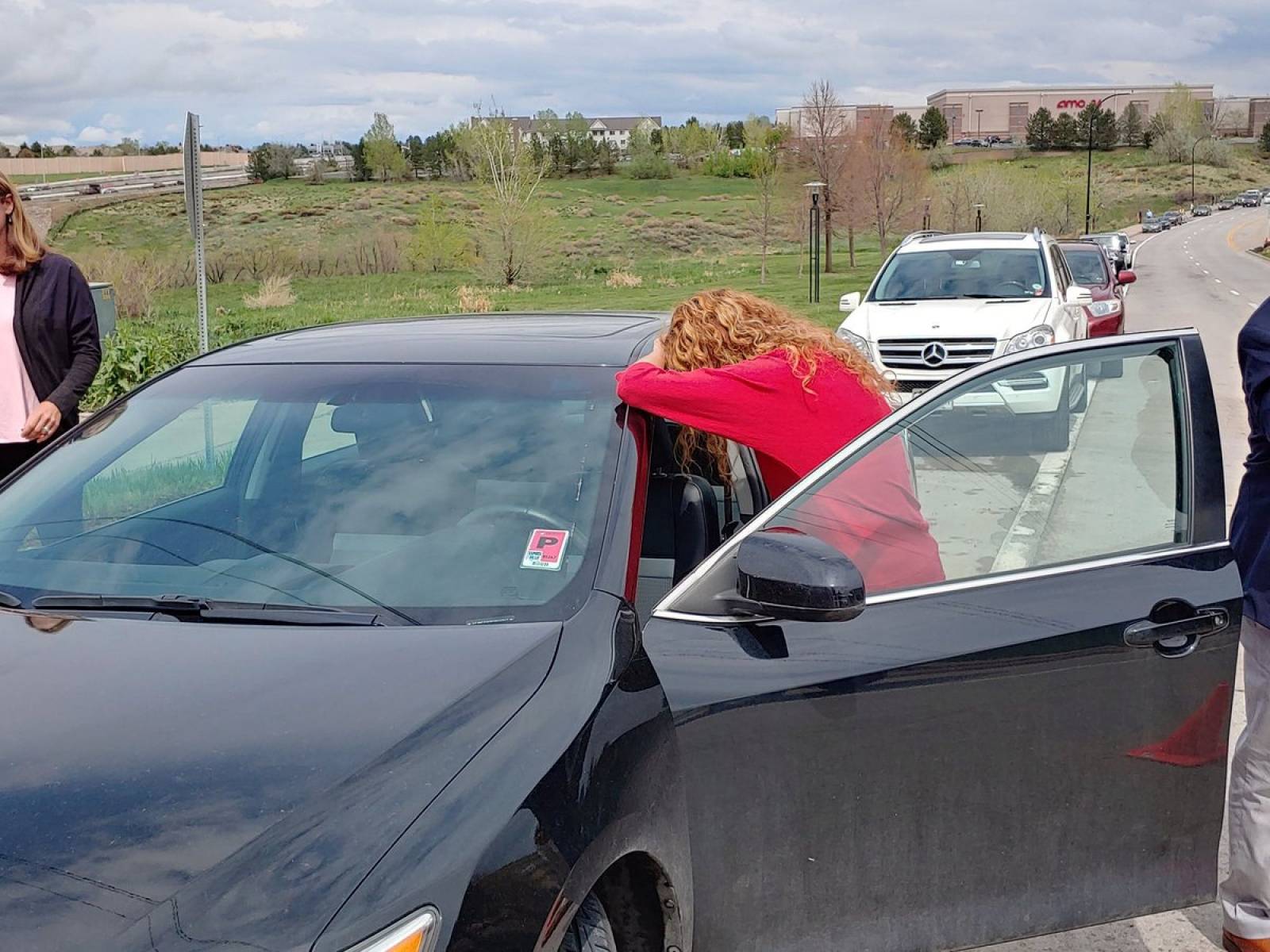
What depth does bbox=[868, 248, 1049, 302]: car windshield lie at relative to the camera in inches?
500

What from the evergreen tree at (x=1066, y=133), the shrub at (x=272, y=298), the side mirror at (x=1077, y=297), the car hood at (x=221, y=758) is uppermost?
the evergreen tree at (x=1066, y=133)

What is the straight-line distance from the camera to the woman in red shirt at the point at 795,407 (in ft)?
8.86

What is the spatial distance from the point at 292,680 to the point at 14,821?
1.64ft

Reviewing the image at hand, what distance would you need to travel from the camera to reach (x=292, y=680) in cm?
221

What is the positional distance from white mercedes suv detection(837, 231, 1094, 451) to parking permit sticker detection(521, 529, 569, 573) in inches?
336

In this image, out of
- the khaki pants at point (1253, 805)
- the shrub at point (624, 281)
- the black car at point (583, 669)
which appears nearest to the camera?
the black car at point (583, 669)

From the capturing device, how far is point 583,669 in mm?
2262

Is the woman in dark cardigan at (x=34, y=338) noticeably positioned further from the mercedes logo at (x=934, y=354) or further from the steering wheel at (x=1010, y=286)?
the steering wheel at (x=1010, y=286)

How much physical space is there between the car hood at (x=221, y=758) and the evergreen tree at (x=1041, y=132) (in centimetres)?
18203

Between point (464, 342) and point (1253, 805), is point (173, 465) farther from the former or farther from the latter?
point (1253, 805)

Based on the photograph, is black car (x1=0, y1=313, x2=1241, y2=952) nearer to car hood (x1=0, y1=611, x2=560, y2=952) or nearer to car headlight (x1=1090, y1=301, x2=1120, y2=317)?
car hood (x1=0, y1=611, x2=560, y2=952)

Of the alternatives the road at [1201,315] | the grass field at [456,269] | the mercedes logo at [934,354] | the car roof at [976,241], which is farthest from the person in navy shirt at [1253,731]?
the grass field at [456,269]

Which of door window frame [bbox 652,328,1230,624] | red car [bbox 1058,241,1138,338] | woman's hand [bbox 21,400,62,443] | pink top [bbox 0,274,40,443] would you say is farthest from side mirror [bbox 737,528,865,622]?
red car [bbox 1058,241,1138,338]

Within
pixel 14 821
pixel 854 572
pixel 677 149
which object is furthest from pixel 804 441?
pixel 677 149
